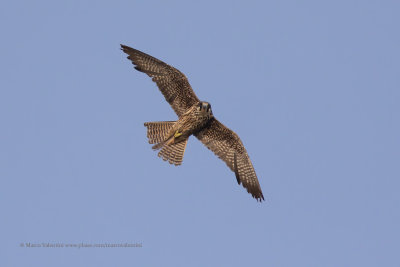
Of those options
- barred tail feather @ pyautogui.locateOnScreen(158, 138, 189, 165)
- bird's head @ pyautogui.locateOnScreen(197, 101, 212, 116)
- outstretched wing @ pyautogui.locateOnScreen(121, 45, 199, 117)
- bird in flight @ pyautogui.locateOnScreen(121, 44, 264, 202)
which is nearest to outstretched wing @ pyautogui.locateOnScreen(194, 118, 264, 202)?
bird in flight @ pyautogui.locateOnScreen(121, 44, 264, 202)

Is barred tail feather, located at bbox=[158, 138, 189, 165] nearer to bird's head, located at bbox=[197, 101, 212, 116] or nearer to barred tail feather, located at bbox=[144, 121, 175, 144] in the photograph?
barred tail feather, located at bbox=[144, 121, 175, 144]

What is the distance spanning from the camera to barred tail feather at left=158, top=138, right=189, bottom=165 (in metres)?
10.7

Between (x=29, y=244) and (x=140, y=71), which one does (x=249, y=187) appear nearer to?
(x=140, y=71)

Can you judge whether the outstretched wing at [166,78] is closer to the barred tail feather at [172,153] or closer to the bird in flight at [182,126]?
the bird in flight at [182,126]

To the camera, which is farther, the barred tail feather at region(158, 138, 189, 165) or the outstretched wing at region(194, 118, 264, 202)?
the outstretched wing at region(194, 118, 264, 202)

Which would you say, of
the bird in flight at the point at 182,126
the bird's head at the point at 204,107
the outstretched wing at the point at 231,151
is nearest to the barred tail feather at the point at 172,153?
the bird in flight at the point at 182,126

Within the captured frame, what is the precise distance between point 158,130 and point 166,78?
1310 mm

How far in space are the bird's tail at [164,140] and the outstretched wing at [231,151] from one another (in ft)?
2.70

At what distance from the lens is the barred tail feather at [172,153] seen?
10742mm

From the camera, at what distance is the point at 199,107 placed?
10.4m

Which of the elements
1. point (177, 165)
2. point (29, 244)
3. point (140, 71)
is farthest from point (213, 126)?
point (29, 244)

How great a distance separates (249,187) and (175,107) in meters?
2.76

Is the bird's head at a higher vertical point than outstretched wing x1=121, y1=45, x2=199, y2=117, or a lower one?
lower

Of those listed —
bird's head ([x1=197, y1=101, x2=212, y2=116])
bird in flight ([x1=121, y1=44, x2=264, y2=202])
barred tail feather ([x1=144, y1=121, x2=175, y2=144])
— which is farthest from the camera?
barred tail feather ([x1=144, y1=121, x2=175, y2=144])
